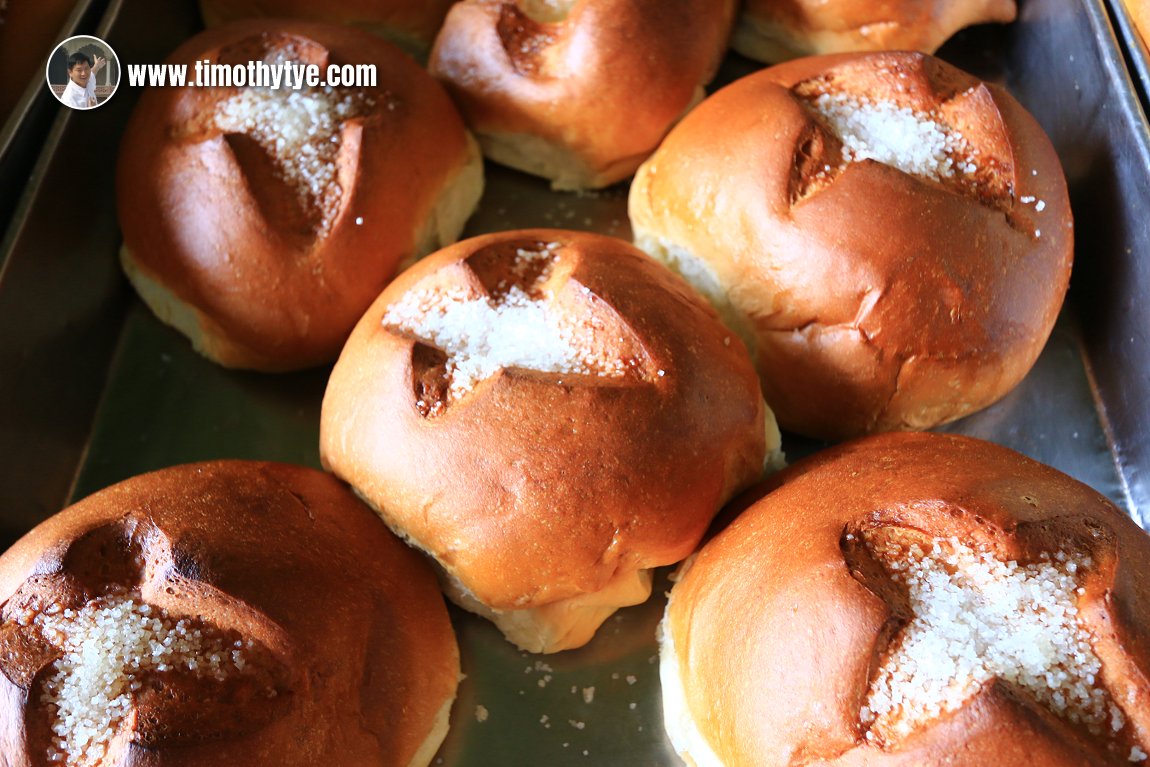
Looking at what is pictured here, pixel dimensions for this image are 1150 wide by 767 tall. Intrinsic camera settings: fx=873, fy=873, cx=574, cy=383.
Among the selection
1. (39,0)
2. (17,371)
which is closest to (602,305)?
(17,371)

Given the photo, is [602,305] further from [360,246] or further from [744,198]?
[360,246]

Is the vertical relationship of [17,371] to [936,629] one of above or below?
below

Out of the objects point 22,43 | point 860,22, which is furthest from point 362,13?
point 860,22

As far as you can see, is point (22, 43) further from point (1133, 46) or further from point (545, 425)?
point (1133, 46)

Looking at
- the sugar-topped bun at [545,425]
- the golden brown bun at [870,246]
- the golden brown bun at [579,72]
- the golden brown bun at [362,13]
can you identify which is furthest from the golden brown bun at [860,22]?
the sugar-topped bun at [545,425]

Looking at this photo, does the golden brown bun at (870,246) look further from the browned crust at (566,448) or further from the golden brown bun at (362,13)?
the golden brown bun at (362,13)

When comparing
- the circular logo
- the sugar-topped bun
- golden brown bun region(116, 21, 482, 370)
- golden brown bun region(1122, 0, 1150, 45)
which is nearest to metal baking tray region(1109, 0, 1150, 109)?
golden brown bun region(1122, 0, 1150, 45)
